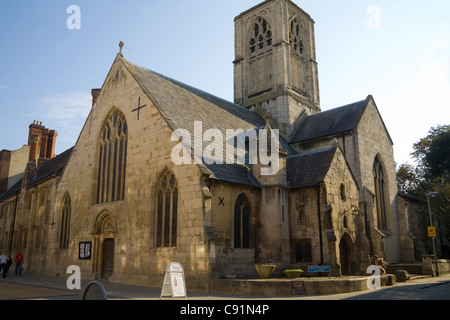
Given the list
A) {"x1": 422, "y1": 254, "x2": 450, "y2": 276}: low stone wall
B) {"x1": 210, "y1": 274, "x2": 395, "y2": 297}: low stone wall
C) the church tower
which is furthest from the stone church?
{"x1": 422, "y1": 254, "x2": 450, "y2": 276}: low stone wall

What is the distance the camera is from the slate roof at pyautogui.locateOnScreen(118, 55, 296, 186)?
1945cm

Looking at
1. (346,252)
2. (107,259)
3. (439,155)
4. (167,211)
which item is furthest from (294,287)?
(439,155)

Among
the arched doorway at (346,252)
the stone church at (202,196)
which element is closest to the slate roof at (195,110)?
the stone church at (202,196)

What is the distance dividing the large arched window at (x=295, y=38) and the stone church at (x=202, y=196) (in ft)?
24.3

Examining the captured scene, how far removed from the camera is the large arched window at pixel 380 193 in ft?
92.8

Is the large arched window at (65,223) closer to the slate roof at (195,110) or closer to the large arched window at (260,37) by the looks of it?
the slate roof at (195,110)

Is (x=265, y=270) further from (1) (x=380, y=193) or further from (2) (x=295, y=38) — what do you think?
(2) (x=295, y=38)

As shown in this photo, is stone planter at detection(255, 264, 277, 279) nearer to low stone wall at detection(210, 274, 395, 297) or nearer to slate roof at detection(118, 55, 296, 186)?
low stone wall at detection(210, 274, 395, 297)

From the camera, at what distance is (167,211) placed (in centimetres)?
1883

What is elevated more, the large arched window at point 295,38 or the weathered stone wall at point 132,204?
the large arched window at point 295,38

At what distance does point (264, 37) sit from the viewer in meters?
36.8
